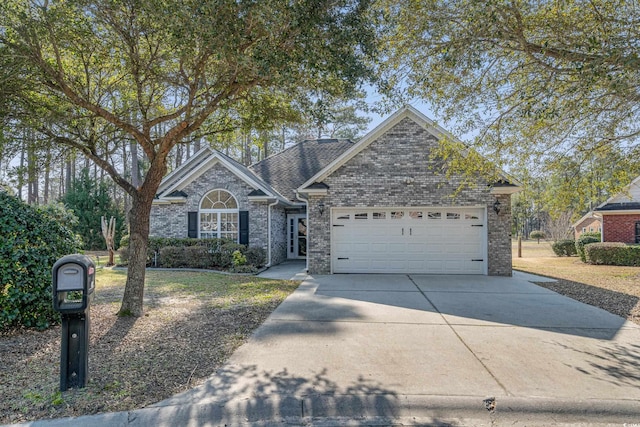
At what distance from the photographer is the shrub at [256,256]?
13039 mm

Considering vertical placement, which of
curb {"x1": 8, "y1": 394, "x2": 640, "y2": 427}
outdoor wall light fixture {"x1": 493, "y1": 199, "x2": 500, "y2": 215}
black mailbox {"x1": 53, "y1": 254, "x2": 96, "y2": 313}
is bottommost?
curb {"x1": 8, "y1": 394, "x2": 640, "y2": 427}

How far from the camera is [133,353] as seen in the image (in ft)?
14.5

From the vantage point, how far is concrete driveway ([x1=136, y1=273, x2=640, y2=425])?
127 inches

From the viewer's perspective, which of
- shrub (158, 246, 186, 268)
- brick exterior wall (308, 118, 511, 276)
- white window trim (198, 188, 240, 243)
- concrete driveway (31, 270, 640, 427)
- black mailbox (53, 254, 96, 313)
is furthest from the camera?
white window trim (198, 188, 240, 243)

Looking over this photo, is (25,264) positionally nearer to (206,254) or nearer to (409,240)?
(206,254)

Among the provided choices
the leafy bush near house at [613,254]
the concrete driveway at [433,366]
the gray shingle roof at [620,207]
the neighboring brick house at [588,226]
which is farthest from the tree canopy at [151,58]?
the neighboring brick house at [588,226]

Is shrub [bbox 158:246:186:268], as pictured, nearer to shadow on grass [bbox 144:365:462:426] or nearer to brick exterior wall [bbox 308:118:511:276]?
brick exterior wall [bbox 308:118:511:276]

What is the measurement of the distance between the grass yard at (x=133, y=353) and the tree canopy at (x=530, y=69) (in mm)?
5306

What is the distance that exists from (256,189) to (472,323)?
9.65 metres

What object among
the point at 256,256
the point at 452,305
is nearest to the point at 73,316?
the point at 452,305

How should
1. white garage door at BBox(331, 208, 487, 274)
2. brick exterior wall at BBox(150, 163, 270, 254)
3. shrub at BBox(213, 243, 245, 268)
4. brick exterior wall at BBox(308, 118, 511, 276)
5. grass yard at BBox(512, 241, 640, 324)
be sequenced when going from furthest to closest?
brick exterior wall at BBox(150, 163, 270, 254)
shrub at BBox(213, 243, 245, 268)
white garage door at BBox(331, 208, 487, 274)
brick exterior wall at BBox(308, 118, 511, 276)
grass yard at BBox(512, 241, 640, 324)

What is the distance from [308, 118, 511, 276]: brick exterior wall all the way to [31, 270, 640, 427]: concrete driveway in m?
4.23

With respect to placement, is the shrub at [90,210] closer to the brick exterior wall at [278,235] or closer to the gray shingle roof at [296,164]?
the gray shingle roof at [296,164]

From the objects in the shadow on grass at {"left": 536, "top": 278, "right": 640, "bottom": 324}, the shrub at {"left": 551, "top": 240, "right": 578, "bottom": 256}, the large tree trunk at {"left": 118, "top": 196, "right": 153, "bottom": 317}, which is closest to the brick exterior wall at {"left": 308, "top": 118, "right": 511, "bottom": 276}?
the shadow on grass at {"left": 536, "top": 278, "right": 640, "bottom": 324}
